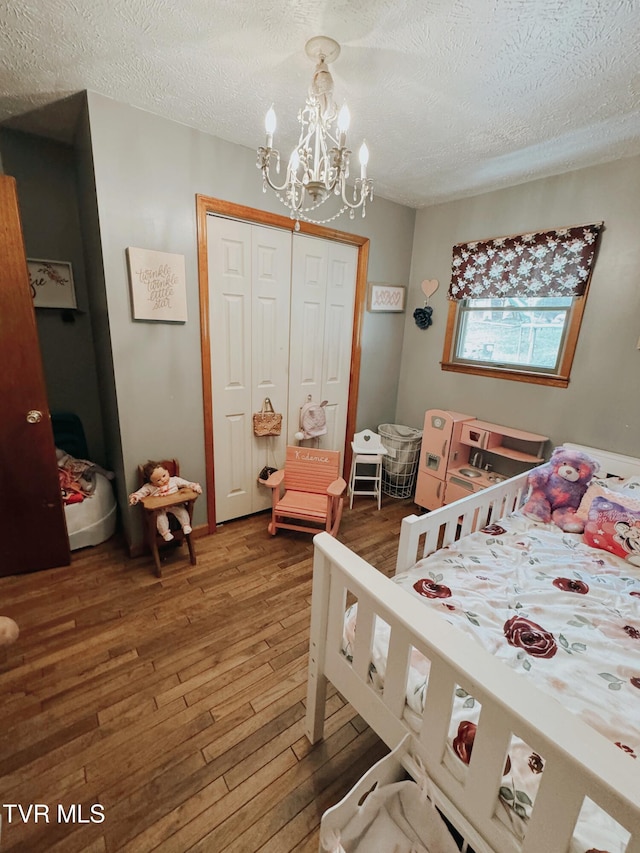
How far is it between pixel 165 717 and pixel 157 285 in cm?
208

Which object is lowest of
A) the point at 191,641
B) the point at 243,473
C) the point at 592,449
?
the point at 191,641

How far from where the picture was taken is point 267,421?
8.85 feet

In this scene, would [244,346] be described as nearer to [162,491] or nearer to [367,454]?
[162,491]

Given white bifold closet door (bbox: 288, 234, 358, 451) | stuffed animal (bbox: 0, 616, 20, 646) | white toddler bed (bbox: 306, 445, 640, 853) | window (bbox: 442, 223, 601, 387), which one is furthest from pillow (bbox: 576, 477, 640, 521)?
stuffed animal (bbox: 0, 616, 20, 646)

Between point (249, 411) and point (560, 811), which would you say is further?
point (249, 411)

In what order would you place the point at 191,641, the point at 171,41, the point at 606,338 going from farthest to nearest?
1. the point at 606,338
2. the point at 191,641
3. the point at 171,41

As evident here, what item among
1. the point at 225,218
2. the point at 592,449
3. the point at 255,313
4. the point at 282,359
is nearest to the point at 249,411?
the point at 282,359

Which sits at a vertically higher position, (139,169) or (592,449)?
(139,169)

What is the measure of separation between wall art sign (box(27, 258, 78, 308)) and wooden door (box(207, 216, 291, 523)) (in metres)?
1.09

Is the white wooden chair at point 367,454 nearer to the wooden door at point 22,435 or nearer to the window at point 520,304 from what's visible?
the window at point 520,304

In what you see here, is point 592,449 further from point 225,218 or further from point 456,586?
point 225,218

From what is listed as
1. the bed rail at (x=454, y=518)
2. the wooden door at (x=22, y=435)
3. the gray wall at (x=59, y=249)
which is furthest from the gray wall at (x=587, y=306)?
the wooden door at (x=22, y=435)

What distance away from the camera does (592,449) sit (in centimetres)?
227

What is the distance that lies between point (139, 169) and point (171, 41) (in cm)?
69
